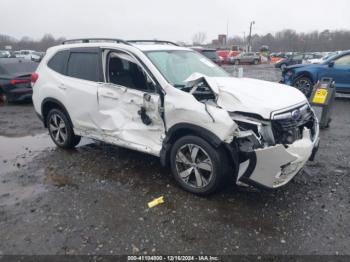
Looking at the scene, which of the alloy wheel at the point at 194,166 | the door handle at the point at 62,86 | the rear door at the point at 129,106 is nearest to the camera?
the alloy wheel at the point at 194,166

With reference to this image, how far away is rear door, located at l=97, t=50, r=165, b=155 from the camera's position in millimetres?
4273

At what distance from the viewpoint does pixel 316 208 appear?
148 inches

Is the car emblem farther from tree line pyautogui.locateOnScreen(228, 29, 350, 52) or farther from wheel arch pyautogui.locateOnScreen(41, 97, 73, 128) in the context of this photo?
tree line pyautogui.locateOnScreen(228, 29, 350, 52)

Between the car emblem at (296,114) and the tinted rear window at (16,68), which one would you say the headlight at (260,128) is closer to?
the car emblem at (296,114)

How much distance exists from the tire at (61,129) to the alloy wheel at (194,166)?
2473mm

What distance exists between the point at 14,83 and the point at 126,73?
7.50 m

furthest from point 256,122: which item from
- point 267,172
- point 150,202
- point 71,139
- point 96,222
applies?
point 71,139

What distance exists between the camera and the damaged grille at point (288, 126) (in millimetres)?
3521

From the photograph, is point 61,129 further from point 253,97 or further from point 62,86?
point 253,97

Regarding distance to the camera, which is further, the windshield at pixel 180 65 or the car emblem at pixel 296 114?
the windshield at pixel 180 65

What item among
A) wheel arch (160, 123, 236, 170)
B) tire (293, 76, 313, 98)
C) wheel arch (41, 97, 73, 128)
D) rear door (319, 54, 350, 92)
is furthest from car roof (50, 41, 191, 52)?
rear door (319, 54, 350, 92)

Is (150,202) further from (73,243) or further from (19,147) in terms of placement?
(19,147)

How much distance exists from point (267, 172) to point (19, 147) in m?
4.99

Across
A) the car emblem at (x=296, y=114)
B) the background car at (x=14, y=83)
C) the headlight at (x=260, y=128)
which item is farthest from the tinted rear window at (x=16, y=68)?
the car emblem at (x=296, y=114)
